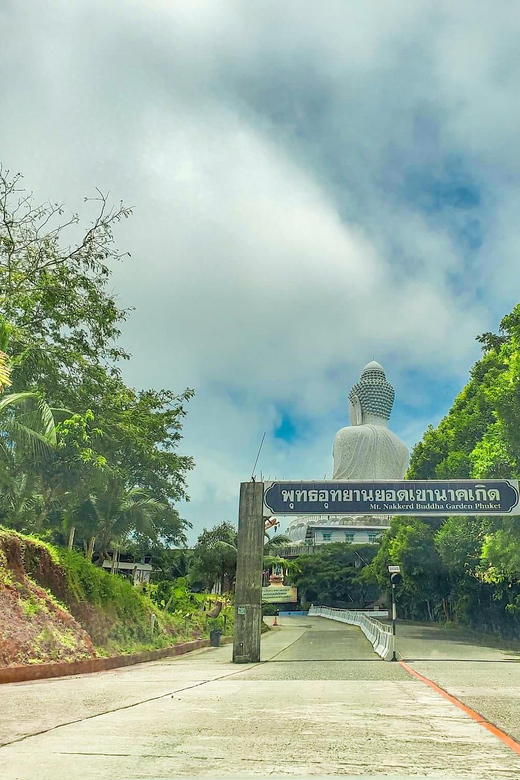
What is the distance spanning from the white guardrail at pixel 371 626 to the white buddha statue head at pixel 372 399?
31791 millimetres

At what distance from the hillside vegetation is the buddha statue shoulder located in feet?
149

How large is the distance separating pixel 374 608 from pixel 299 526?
29315mm

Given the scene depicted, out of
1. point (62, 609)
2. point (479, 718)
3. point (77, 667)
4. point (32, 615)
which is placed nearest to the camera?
point (479, 718)

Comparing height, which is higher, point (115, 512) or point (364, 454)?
point (364, 454)

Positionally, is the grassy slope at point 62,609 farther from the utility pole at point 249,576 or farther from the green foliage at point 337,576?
the green foliage at point 337,576

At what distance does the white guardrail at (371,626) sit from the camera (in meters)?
20.0

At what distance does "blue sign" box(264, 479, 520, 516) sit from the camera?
20734 mm

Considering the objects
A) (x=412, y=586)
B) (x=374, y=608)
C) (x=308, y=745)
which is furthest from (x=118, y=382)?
(x=374, y=608)

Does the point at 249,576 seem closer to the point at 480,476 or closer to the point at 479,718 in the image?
the point at 480,476

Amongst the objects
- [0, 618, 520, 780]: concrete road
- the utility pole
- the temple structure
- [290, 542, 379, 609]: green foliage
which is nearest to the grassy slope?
the utility pole

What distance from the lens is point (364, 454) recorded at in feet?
322

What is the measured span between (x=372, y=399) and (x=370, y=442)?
8.16m

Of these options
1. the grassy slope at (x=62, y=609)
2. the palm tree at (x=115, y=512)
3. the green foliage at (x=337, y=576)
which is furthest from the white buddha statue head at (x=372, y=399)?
the grassy slope at (x=62, y=609)

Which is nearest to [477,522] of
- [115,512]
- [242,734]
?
[115,512]
